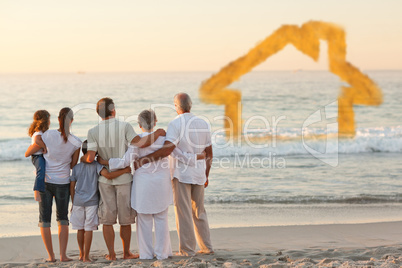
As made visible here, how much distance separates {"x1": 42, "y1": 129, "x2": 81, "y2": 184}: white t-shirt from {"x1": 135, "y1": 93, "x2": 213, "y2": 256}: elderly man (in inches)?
42.5

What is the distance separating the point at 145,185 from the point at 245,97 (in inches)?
1258

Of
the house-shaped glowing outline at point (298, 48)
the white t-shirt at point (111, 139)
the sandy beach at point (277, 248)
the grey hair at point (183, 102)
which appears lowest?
the sandy beach at point (277, 248)

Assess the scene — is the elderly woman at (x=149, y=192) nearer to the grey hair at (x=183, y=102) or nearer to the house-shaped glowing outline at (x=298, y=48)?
the grey hair at (x=183, y=102)

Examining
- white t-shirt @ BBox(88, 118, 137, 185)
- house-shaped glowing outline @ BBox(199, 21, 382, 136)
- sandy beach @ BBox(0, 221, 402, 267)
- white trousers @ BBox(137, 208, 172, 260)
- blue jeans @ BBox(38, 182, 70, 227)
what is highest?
house-shaped glowing outline @ BBox(199, 21, 382, 136)

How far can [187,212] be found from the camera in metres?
5.80

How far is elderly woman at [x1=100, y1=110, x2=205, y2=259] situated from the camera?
18.0 ft

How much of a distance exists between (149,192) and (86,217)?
2.42 ft

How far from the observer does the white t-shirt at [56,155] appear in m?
5.57

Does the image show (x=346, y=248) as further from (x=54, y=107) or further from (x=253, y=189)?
(x=54, y=107)

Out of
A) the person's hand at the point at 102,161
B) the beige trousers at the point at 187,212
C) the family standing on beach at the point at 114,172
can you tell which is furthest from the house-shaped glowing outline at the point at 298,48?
the person's hand at the point at 102,161

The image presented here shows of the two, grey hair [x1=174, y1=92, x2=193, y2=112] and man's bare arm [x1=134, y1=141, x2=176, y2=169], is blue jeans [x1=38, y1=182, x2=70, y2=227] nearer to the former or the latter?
man's bare arm [x1=134, y1=141, x2=176, y2=169]

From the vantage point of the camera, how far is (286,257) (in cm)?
561

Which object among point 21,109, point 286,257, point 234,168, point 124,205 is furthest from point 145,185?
point 21,109

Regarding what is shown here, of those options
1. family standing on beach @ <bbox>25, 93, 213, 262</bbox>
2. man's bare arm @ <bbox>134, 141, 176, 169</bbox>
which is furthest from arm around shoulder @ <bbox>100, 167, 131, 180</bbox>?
man's bare arm @ <bbox>134, 141, 176, 169</bbox>
